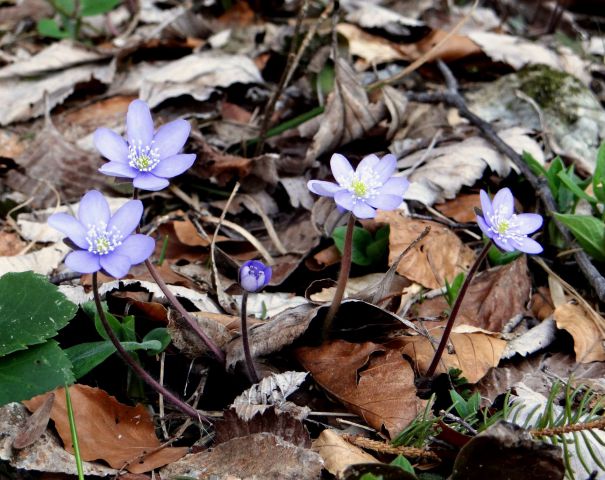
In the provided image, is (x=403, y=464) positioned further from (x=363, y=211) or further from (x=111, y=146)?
(x=111, y=146)

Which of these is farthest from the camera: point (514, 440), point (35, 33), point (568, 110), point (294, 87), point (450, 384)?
point (35, 33)

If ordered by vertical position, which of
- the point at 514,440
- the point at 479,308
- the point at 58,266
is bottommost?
the point at 58,266

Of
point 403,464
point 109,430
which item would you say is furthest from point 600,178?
point 109,430

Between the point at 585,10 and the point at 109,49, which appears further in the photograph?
the point at 585,10

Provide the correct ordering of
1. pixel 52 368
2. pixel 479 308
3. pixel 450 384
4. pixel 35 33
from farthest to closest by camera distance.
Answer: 1. pixel 35 33
2. pixel 479 308
3. pixel 450 384
4. pixel 52 368

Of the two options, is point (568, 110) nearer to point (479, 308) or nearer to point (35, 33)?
point (479, 308)

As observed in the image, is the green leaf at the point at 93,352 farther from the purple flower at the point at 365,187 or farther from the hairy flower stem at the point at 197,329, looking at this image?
the purple flower at the point at 365,187

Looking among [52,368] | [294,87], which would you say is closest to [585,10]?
[294,87]
